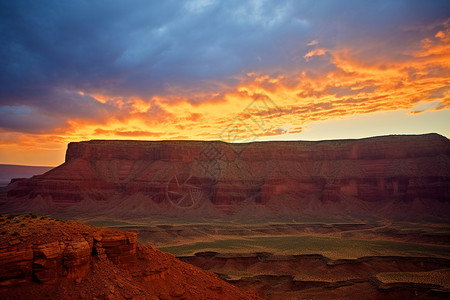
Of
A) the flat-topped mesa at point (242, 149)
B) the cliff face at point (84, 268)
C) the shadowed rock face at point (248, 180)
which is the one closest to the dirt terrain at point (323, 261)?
the cliff face at point (84, 268)

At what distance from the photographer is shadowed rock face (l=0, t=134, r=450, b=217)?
103 m

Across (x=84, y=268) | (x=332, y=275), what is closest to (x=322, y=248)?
(x=332, y=275)

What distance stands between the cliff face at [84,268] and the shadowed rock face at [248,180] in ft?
274

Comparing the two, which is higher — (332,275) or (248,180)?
(248,180)

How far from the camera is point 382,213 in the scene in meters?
98.3

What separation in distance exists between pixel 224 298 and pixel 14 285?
10.8m

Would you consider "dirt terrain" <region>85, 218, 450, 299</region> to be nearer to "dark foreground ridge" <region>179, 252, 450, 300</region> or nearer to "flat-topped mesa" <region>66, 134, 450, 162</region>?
"dark foreground ridge" <region>179, 252, 450, 300</region>

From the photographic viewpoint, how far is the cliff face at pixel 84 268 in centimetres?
1348

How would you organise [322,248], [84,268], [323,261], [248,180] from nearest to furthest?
[84,268] → [323,261] → [322,248] → [248,180]

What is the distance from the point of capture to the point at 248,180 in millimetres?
120312

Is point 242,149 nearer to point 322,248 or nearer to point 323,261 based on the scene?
point 322,248

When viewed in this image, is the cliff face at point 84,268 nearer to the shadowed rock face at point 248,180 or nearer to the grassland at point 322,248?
the grassland at point 322,248

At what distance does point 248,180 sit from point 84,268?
106205 millimetres

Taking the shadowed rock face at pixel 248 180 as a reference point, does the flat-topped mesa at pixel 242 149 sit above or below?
above
